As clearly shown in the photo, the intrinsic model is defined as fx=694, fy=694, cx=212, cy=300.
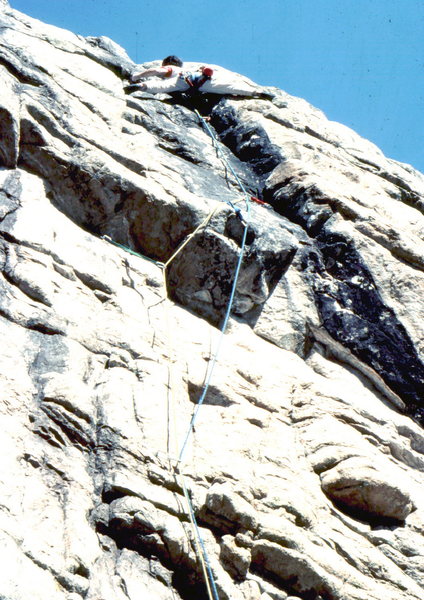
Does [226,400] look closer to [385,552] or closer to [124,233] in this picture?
[385,552]

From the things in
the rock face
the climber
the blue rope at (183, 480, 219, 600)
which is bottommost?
the blue rope at (183, 480, 219, 600)

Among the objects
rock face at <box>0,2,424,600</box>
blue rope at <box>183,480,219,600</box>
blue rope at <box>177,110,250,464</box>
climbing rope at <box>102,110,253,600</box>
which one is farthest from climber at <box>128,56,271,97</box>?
blue rope at <box>183,480,219,600</box>

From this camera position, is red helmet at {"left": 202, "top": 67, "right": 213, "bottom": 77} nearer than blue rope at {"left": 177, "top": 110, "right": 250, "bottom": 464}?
No

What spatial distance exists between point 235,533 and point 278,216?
543 centimetres

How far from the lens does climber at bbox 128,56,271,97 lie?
11.7m

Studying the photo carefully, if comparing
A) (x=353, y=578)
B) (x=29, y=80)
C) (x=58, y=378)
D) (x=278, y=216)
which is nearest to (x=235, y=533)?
(x=353, y=578)

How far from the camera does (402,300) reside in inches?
338

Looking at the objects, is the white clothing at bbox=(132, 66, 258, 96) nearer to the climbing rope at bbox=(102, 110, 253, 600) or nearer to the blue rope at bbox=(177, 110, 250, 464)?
the climbing rope at bbox=(102, 110, 253, 600)

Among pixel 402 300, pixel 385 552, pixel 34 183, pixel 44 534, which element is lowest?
pixel 44 534

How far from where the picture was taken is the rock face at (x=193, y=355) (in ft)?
15.8

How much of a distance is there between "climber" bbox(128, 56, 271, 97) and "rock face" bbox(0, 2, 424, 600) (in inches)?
21.8

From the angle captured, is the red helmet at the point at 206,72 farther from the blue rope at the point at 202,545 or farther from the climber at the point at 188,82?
the blue rope at the point at 202,545

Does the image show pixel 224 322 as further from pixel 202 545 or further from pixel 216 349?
pixel 202 545

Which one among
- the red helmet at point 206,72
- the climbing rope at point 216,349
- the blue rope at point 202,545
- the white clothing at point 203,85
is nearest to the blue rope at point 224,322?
the climbing rope at point 216,349
